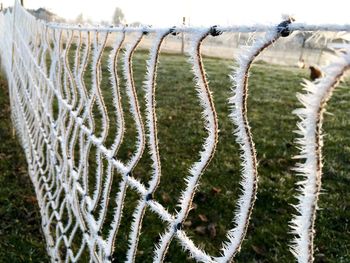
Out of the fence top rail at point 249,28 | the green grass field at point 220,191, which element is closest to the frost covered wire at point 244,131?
the fence top rail at point 249,28

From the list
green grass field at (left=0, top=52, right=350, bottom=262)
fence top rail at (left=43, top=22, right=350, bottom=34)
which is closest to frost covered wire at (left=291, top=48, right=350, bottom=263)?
fence top rail at (left=43, top=22, right=350, bottom=34)

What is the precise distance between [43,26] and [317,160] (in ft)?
12.4

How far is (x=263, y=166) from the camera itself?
5.42 m

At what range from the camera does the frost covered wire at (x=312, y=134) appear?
73 centimetres

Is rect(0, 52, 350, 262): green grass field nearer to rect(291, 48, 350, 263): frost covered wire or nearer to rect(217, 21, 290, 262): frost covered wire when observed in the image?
rect(217, 21, 290, 262): frost covered wire

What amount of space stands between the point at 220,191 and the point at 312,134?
12.8ft

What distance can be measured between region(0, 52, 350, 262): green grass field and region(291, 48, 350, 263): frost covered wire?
1364 millimetres

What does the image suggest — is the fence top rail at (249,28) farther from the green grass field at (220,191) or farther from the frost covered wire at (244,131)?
the green grass field at (220,191)

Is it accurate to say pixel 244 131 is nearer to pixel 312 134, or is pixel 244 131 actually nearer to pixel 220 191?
pixel 312 134

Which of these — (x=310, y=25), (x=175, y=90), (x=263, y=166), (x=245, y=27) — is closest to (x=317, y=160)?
(x=310, y=25)

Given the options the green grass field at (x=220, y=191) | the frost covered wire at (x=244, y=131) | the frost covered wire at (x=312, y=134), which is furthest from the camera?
the green grass field at (x=220, y=191)

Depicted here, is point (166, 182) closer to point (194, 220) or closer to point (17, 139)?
point (194, 220)

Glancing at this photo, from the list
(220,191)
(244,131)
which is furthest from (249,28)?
(220,191)

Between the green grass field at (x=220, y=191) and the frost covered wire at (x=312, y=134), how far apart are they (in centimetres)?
136
